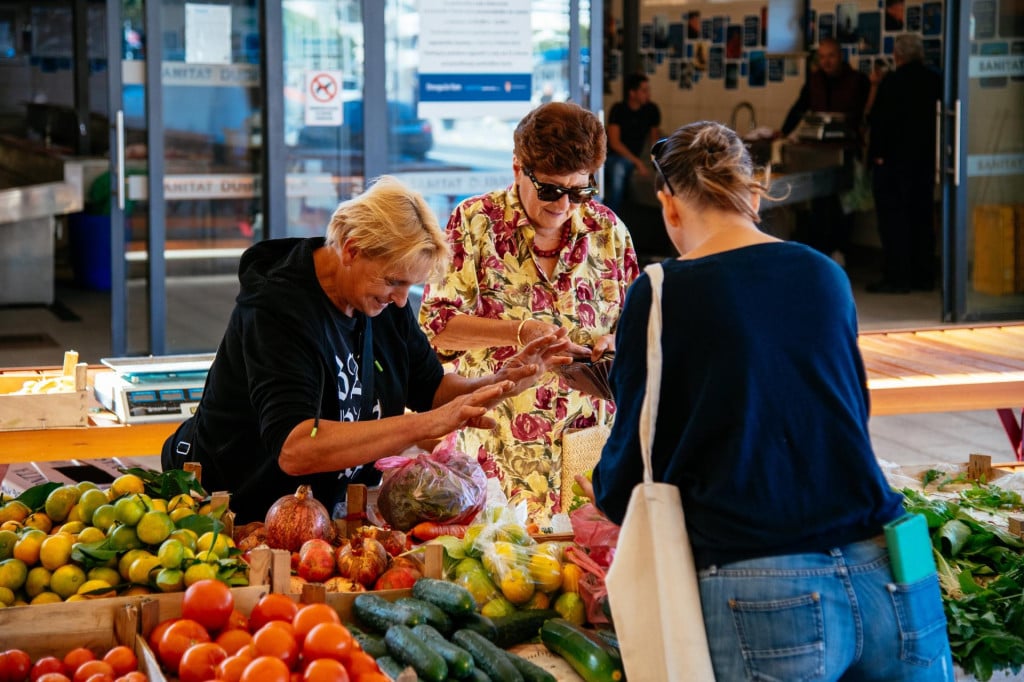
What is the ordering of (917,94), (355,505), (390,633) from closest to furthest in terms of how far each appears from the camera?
(390,633)
(355,505)
(917,94)

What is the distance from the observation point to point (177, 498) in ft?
9.31

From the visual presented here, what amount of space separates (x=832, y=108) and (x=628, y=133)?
1.86 meters

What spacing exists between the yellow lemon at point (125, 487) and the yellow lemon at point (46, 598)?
0.33 metres

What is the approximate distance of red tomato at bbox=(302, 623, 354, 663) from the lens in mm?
2268

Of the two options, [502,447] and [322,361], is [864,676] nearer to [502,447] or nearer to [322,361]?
[322,361]

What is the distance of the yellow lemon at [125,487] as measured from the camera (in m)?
2.88

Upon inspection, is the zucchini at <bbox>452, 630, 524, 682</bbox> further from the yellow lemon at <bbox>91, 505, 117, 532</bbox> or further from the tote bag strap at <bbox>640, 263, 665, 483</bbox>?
the yellow lemon at <bbox>91, 505, 117, 532</bbox>

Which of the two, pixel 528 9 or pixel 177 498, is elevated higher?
pixel 528 9

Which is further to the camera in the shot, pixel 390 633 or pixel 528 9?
pixel 528 9

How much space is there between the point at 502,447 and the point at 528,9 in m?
4.52

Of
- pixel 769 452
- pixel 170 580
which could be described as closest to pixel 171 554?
pixel 170 580

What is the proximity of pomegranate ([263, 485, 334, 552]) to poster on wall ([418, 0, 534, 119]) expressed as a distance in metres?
4.97

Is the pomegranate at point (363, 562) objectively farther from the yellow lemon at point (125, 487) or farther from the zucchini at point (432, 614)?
the yellow lemon at point (125, 487)

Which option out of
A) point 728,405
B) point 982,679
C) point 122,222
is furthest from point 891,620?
point 122,222
